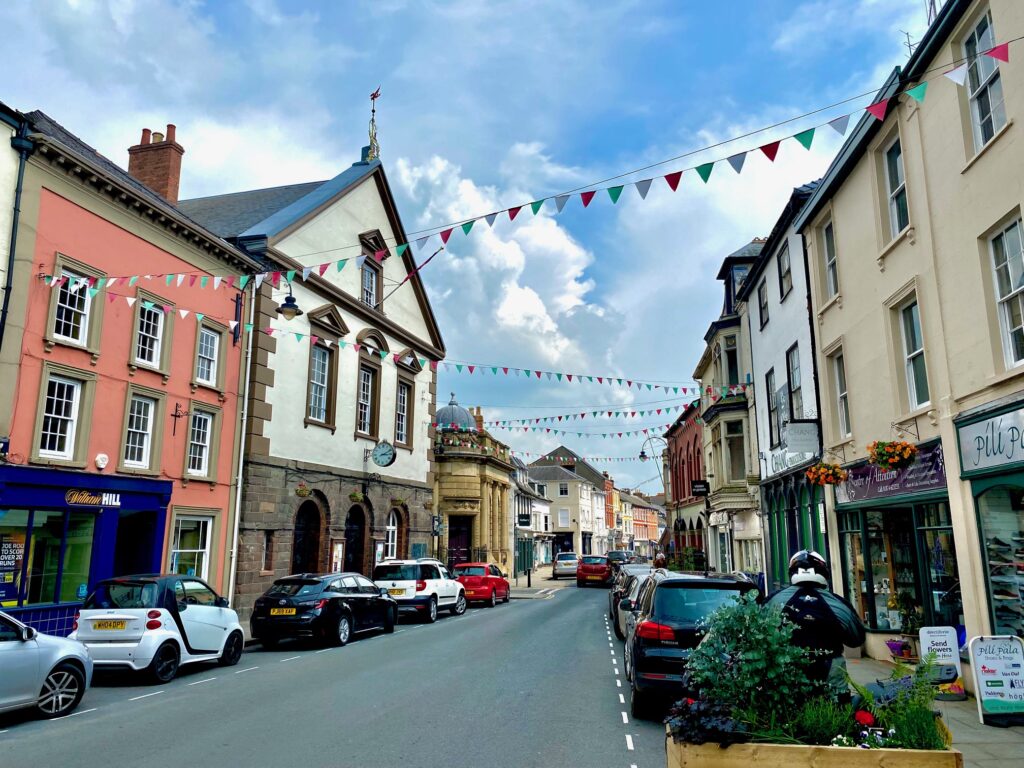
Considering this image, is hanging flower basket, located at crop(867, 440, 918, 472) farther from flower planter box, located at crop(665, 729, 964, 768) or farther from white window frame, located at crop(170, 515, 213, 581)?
white window frame, located at crop(170, 515, 213, 581)

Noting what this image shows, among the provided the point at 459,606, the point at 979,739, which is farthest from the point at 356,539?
the point at 979,739

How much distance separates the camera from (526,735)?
7691 millimetres

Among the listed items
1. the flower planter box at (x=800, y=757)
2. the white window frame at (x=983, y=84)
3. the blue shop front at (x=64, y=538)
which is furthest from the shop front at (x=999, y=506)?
the blue shop front at (x=64, y=538)

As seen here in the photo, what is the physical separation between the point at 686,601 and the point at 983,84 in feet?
24.8

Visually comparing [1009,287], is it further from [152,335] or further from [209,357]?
[209,357]

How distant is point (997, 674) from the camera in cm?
783

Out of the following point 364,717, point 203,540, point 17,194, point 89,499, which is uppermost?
point 17,194

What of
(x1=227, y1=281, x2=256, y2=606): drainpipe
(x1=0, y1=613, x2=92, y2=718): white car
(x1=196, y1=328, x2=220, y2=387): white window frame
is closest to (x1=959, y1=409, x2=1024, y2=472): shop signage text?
(x1=0, y1=613, x2=92, y2=718): white car

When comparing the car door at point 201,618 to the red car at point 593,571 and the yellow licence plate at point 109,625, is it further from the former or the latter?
the red car at point 593,571

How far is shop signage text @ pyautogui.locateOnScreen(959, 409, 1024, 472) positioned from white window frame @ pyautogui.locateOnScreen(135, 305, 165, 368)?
51.1 feet

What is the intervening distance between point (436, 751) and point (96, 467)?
36.8ft

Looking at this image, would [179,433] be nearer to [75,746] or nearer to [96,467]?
[96,467]

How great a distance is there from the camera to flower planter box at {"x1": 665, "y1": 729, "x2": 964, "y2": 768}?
4.28 meters

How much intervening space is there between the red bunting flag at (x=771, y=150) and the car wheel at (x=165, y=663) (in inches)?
429
